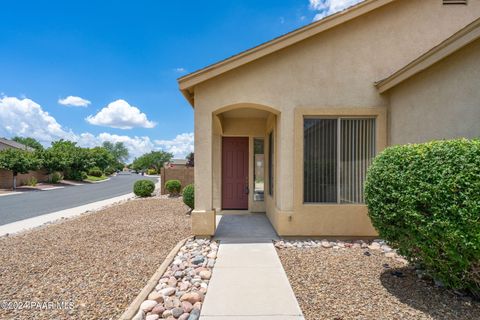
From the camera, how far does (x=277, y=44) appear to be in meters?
5.62

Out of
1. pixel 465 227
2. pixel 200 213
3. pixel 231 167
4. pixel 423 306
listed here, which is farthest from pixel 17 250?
pixel 465 227

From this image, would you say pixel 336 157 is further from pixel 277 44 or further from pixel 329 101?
pixel 277 44

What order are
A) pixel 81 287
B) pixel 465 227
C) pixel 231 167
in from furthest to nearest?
1. pixel 231 167
2. pixel 81 287
3. pixel 465 227

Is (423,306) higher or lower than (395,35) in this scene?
lower

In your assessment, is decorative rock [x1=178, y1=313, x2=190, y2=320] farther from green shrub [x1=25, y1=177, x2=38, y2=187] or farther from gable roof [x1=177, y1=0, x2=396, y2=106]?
green shrub [x1=25, y1=177, x2=38, y2=187]

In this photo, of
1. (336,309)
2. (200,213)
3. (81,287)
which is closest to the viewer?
(336,309)

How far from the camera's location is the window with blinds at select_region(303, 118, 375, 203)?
19.3 feet

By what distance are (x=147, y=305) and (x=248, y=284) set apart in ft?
4.92

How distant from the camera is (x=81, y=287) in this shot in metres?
3.75

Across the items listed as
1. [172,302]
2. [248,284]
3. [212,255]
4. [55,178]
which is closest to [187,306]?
[172,302]

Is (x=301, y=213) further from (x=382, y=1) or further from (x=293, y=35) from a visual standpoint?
(x=382, y=1)

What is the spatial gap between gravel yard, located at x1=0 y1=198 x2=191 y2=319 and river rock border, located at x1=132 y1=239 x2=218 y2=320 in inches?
14.1

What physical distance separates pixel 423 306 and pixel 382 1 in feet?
20.9

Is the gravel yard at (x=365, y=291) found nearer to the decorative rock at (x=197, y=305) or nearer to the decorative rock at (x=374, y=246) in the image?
the decorative rock at (x=374, y=246)
